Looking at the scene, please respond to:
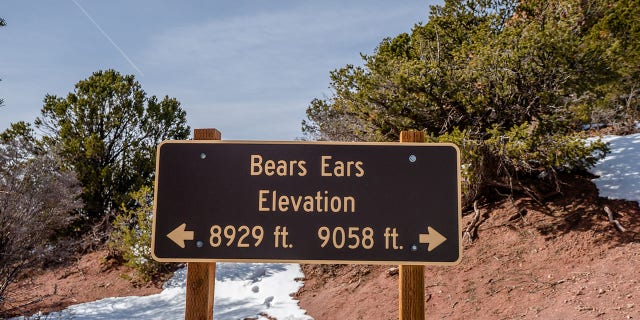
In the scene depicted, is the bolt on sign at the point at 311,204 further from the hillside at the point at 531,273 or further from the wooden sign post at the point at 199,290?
the hillside at the point at 531,273

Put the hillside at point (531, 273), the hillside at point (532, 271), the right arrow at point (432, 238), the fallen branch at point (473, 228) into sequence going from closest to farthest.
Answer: the right arrow at point (432, 238)
the hillside at point (531, 273)
the hillside at point (532, 271)
the fallen branch at point (473, 228)

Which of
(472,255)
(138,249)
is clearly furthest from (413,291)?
(138,249)

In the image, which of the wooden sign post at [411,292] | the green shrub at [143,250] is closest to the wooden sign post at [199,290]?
the wooden sign post at [411,292]

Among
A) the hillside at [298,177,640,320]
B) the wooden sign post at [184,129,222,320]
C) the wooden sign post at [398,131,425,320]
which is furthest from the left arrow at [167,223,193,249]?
the hillside at [298,177,640,320]

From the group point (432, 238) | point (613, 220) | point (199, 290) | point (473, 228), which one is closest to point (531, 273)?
point (613, 220)

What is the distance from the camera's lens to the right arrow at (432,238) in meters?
3.35

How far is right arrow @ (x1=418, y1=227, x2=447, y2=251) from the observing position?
3.35m

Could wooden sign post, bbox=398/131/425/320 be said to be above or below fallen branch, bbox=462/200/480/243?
below

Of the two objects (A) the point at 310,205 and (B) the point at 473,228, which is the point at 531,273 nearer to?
(B) the point at 473,228

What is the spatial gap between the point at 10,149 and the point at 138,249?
7.12 metres

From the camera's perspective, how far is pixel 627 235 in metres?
9.55

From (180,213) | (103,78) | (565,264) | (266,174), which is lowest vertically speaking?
(565,264)

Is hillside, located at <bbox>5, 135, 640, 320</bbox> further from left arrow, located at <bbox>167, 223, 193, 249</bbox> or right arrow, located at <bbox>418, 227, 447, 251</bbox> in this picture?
left arrow, located at <bbox>167, 223, 193, 249</bbox>

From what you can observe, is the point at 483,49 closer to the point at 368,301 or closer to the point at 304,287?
the point at 368,301
